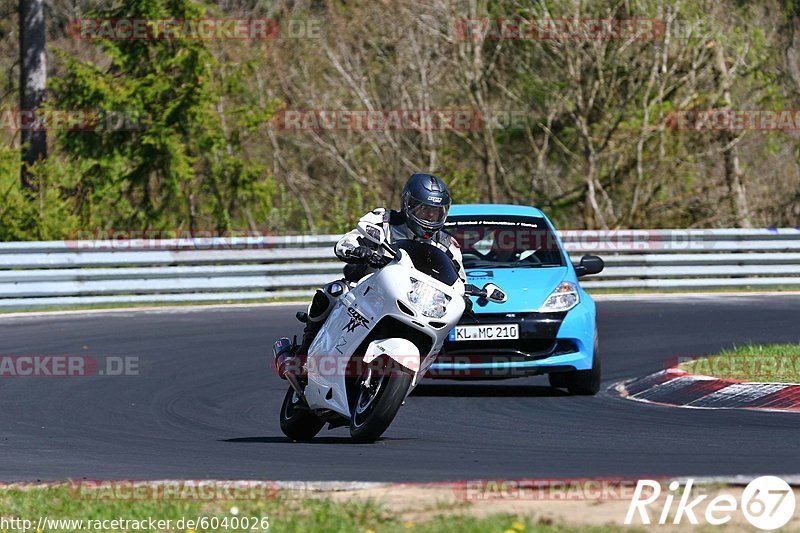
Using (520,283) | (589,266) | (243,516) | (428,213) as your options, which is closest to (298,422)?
(428,213)

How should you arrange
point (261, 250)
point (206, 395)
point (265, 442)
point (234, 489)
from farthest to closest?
point (261, 250) < point (206, 395) < point (265, 442) < point (234, 489)

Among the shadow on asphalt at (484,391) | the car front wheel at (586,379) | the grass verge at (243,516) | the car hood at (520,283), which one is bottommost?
the shadow on asphalt at (484,391)

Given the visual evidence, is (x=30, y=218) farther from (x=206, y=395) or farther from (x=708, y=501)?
(x=708, y=501)

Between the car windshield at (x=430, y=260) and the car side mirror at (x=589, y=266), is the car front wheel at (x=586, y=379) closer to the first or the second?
the car side mirror at (x=589, y=266)

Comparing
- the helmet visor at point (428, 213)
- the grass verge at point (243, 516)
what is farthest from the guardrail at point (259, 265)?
the grass verge at point (243, 516)

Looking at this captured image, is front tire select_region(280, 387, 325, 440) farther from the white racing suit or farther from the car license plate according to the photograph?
the car license plate

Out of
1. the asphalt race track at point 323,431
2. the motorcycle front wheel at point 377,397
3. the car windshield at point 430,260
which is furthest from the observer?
the car windshield at point 430,260

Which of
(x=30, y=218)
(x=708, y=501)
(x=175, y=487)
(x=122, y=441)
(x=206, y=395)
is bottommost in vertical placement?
(x=30, y=218)

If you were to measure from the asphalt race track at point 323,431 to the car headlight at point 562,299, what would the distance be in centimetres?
74

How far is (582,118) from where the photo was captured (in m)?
27.4

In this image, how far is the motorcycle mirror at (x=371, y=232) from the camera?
863cm

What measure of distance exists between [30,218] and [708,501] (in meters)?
18.5

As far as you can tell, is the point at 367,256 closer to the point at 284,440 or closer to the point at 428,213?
the point at 428,213

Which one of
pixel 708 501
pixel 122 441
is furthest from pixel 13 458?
pixel 708 501
